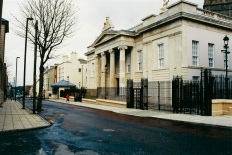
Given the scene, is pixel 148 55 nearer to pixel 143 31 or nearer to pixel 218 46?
pixel 143 31

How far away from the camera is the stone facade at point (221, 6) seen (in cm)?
6366

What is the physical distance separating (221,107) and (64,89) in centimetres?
4772

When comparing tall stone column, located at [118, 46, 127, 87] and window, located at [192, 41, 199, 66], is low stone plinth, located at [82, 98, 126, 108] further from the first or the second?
window, located at [192, 41, 199, 66]

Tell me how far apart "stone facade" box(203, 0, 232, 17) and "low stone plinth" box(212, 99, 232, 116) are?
55.1 metres

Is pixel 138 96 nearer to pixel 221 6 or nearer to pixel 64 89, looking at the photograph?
pixel 64 89

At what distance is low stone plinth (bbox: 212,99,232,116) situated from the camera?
53.2ft

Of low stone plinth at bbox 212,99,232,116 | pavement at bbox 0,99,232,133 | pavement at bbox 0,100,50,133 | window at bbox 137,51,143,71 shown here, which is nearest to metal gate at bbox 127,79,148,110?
pavement at bbox 0,99,232,133

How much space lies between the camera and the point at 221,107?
16625mm

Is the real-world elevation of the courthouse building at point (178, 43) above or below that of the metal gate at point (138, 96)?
above

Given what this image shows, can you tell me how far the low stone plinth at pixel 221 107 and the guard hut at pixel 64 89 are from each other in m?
34.0

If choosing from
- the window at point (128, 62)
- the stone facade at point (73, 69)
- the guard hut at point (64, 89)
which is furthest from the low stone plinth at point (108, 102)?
the stone facade at point (73, 69)

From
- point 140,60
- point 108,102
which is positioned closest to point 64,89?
point 140,60

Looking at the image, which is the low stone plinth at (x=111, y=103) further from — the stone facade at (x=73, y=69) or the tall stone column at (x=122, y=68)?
the stone facade at (x=73, y=69)

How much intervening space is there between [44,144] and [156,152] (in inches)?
135
